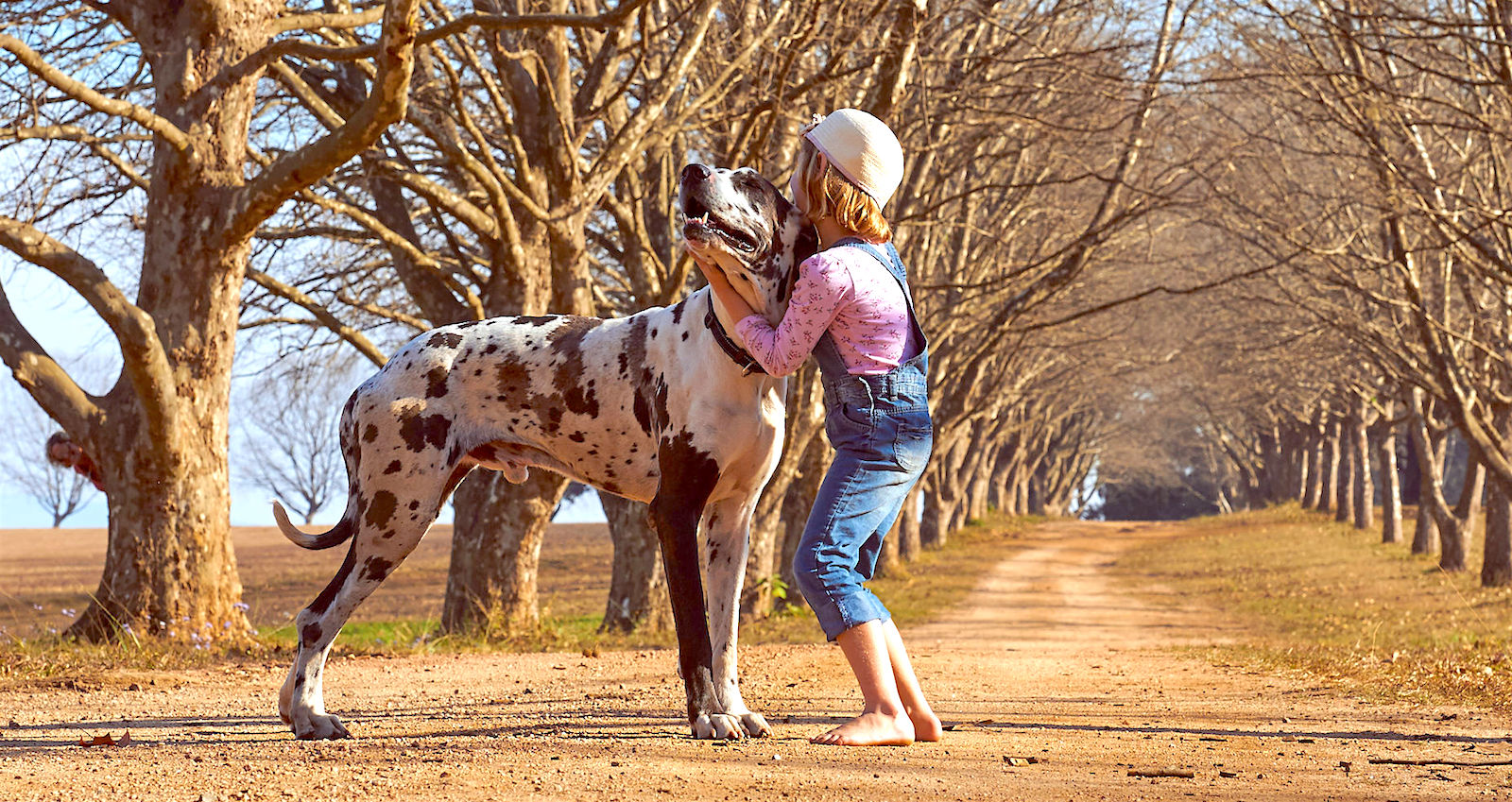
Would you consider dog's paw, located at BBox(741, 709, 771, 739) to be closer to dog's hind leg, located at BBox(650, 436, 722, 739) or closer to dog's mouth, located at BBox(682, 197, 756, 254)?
dog's hind leg, located at BBox(650, 436, 722, 739)

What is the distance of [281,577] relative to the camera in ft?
88.6

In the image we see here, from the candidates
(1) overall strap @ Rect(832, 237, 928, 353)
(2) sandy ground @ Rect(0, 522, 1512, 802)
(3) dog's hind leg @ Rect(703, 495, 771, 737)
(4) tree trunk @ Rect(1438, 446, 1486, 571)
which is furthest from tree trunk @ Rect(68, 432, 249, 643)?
(4) tree trunk @ Rect(1438, 446, 1486, 571)

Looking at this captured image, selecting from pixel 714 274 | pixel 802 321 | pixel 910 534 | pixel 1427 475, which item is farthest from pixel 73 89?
pixel 1427 475

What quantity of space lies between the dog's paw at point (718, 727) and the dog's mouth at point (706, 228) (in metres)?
1.66

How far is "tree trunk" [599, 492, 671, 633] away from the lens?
12.5 metres

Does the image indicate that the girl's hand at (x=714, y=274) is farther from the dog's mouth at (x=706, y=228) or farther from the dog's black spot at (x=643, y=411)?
the dog's black spot at (x=643, y=411)

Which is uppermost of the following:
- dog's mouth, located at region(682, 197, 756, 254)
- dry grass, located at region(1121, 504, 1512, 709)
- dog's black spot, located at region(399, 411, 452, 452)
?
dog's mouth, located at region(682, 197, 756, 254)

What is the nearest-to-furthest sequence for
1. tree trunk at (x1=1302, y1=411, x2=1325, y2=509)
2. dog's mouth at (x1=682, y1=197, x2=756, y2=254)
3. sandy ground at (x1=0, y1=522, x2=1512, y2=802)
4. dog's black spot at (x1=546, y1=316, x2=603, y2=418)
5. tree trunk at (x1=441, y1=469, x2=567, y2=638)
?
sandy ground at (x1=0, y1=522, x2=1512, y2=802), dog's mouth at (x1=682, y1=197, x2=756, y2=254), dog's black spot at (x1=546, y1=316, x2=603, y2=418), tree trunk at (x1=441, y1=469, x2=567, y2=638), tree trunk at (x1=1302, y1=411, x2=1325, y2=509)

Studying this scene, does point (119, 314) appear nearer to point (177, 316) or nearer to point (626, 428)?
point (177, 316)

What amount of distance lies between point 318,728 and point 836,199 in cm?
275

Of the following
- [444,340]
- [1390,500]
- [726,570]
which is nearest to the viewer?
[726,570]

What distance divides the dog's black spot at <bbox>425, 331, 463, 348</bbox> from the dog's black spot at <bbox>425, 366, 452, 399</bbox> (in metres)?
0.12

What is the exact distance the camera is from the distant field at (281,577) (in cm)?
1939

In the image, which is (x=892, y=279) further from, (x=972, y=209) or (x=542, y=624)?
(x=972, y=209)
